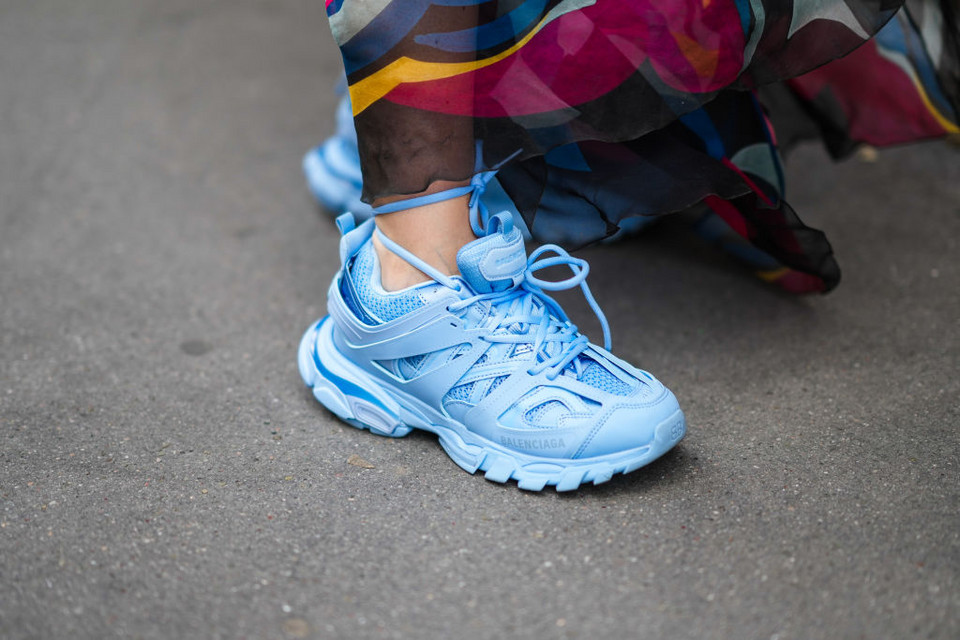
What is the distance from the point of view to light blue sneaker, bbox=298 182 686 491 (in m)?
0.78

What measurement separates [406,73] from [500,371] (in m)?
0.29

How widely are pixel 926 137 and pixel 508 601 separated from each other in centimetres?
88

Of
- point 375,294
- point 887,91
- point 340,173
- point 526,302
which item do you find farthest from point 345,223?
point 887,91

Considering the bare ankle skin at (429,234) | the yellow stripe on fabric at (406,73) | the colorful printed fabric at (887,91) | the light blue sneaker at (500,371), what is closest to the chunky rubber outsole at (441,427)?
the light blue sneaker at (500,371)

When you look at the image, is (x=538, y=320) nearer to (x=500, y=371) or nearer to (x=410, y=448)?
(x=500, y=371)

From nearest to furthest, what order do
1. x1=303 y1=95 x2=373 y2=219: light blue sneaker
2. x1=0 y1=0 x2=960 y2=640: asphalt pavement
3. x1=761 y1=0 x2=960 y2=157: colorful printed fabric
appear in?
x1=0 y1=0 x2=960 y2=640: asphalt pavement → x1=761 y1=0 x2=960 y2=157: colorful printed fabric → x1=303 y1=95 x2=373 y2=219: light blue sneaker

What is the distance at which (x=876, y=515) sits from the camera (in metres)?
0.76

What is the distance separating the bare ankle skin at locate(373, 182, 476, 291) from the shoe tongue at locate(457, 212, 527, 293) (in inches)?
1.2

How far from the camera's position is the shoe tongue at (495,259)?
0.79 m

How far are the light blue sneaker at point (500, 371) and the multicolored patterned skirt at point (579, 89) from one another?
71 millimetres

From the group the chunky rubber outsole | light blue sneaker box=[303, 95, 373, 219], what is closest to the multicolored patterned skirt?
the chunky rubber outsole

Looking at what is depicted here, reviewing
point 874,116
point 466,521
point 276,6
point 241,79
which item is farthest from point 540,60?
point 276,6

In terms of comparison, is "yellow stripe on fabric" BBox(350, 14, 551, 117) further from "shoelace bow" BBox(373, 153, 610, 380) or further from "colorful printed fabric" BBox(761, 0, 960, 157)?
"colorful printed fabric" BBox(761, 0, 960, 157)

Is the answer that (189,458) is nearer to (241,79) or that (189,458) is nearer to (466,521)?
(466,521)
